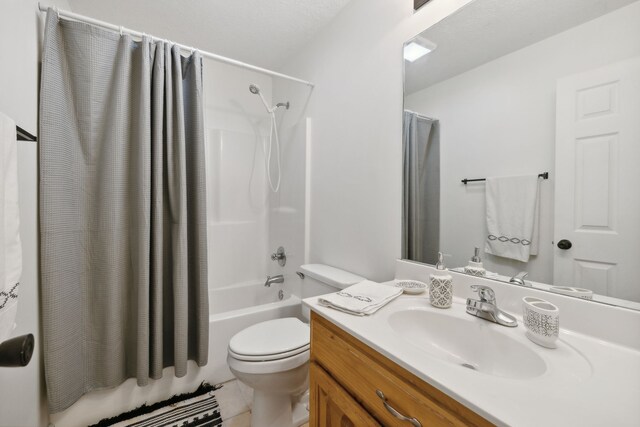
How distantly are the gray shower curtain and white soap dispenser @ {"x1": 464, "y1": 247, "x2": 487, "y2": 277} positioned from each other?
1.33 metres

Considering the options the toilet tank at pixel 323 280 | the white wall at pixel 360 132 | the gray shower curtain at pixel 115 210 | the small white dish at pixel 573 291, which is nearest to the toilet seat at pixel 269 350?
the toilet tank at pixel 323 280

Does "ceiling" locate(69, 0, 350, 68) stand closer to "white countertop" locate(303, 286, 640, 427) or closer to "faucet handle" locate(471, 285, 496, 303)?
"faucet handle" locate(471, 285, 496, 303)

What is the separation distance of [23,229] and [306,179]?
4.69ft

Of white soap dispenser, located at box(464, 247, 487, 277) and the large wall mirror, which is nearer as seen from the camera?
the large wall mirror

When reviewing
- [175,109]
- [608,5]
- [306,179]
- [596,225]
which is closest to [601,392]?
[596,225]

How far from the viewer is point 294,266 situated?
2.03 m

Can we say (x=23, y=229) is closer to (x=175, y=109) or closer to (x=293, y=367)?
(x=175, y=109)

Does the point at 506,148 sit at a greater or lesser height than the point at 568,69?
lesser

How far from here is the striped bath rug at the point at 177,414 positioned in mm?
1296

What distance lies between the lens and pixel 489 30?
3.15ft

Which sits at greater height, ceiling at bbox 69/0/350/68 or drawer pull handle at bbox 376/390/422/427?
ceiling at bbox 69/0/350/68

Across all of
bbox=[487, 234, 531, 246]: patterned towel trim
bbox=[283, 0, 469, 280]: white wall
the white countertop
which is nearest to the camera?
the white countertop

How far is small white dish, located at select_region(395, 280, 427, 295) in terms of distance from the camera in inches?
40.4

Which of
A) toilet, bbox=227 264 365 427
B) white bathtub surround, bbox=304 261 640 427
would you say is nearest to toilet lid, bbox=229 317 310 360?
toilet, bbox=227 264 365 427
